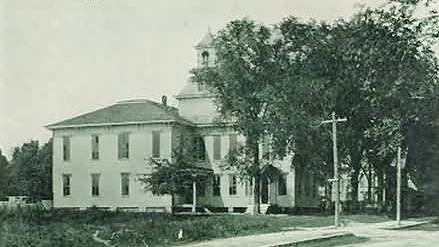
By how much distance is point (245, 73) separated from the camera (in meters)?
39.9

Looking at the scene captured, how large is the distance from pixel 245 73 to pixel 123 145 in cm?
1159

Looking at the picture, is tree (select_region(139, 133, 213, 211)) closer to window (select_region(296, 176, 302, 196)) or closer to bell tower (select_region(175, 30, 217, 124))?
bell tower (select_region(175, 30, 217, 124))

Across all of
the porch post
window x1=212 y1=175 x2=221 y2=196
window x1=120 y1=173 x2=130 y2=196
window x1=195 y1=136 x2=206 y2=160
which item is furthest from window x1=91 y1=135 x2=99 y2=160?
window x1=212 y1=175 x2=221 y2=196

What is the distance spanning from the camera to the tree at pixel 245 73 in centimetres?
3966

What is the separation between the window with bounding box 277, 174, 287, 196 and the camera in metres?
47.2

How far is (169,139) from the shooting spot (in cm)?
4597

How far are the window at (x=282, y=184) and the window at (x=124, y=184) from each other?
995 cm

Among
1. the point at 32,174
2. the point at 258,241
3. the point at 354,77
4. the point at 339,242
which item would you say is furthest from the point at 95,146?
the point at 258,241

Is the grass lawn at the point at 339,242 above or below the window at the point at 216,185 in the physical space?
below

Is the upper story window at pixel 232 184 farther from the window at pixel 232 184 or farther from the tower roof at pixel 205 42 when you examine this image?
the tower roof at pixel 205 42

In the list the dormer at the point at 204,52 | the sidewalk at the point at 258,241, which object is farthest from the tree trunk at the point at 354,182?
the sidewalk at the point at 258,241

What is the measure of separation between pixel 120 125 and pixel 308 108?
13.6 meters

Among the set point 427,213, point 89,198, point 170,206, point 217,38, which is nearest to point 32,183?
point 89,198

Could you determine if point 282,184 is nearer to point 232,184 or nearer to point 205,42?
point 232,184
